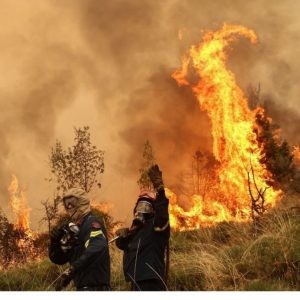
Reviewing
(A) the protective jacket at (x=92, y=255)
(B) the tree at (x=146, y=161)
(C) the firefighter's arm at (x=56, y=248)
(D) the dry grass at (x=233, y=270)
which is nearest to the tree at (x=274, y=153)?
(B) the tree at (x=146, y=161)

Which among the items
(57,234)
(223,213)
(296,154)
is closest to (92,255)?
(57,234)

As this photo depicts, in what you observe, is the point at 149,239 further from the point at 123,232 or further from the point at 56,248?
the point at 56,248

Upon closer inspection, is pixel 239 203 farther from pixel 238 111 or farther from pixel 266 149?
pixel 266 149

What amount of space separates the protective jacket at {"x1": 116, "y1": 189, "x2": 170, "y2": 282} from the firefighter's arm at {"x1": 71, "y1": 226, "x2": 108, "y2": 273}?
0.66 m

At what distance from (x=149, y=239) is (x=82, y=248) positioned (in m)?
0.84

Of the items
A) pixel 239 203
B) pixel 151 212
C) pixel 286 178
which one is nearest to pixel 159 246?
pixel 151 212

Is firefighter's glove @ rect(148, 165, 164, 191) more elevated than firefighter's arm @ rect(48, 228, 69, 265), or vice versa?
firefighter's glove @ rect(148, 165, 164, 191)

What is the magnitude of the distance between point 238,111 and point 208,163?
7.14 meters

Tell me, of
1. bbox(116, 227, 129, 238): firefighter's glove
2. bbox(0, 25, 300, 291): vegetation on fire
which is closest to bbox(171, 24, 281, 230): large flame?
bbox(0, 25, 300, 291): vegetation on fire

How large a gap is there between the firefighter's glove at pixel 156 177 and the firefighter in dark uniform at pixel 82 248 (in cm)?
82

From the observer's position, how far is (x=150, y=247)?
5.67 m

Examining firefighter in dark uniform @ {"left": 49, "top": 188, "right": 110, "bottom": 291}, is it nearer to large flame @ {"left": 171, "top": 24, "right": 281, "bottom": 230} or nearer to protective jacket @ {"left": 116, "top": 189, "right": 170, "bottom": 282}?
protective jacket @ {"left": 116, "top": 189, "right": 170, "bottom": 282}

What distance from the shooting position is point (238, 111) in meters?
20.1

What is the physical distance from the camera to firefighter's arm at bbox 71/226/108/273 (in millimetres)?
4848
